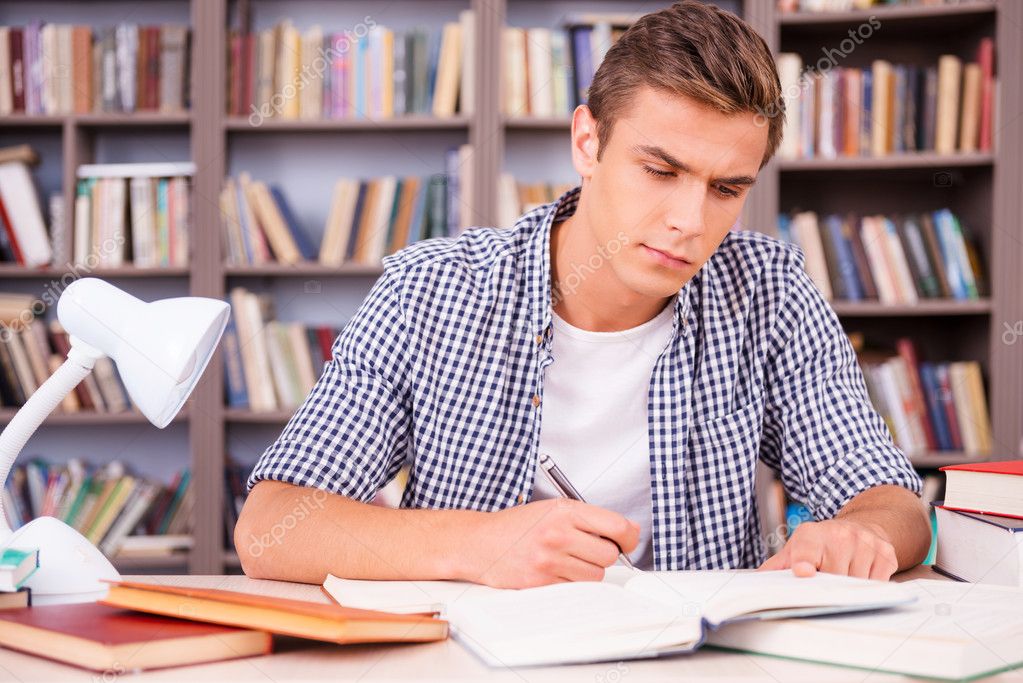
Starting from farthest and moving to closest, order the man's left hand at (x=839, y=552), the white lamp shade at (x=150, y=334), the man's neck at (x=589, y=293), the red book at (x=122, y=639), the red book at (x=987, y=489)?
the man's neck at (x=589, y=293)
the red book at (x=987, y=489)
the man's left hand at (x=839, y=552)
the white lamp shade at (x=150, y=334)
the red book at (x=122, y=639)

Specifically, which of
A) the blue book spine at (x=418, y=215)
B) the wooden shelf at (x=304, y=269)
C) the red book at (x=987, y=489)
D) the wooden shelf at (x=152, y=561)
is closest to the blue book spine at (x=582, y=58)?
the blue book spine at (x=418, y=215)

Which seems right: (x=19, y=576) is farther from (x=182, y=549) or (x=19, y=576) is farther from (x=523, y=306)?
(x=182, y=549)

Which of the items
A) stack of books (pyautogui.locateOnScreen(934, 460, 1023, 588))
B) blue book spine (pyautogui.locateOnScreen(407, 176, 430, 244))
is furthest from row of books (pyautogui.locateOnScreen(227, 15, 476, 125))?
stack of books (pyautogui.locateOnScreen(934, 460, 1023, 588))

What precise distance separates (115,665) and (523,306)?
0.79 m

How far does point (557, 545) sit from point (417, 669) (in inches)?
9.0

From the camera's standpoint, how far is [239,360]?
8.79 feet

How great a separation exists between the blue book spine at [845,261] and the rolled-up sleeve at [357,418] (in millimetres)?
1688

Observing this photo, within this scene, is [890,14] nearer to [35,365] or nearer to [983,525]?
[983,525]

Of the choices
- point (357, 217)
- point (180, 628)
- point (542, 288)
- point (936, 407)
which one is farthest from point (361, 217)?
point (180, 628)

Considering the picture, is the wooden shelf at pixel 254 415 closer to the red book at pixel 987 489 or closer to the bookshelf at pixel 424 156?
the bookshelf at pixel 424 156

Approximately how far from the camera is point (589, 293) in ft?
4.47

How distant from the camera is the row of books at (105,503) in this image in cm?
267

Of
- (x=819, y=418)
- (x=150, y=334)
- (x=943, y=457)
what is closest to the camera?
(x=150, y=334)

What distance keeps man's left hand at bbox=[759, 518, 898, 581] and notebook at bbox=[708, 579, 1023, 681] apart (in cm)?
13
